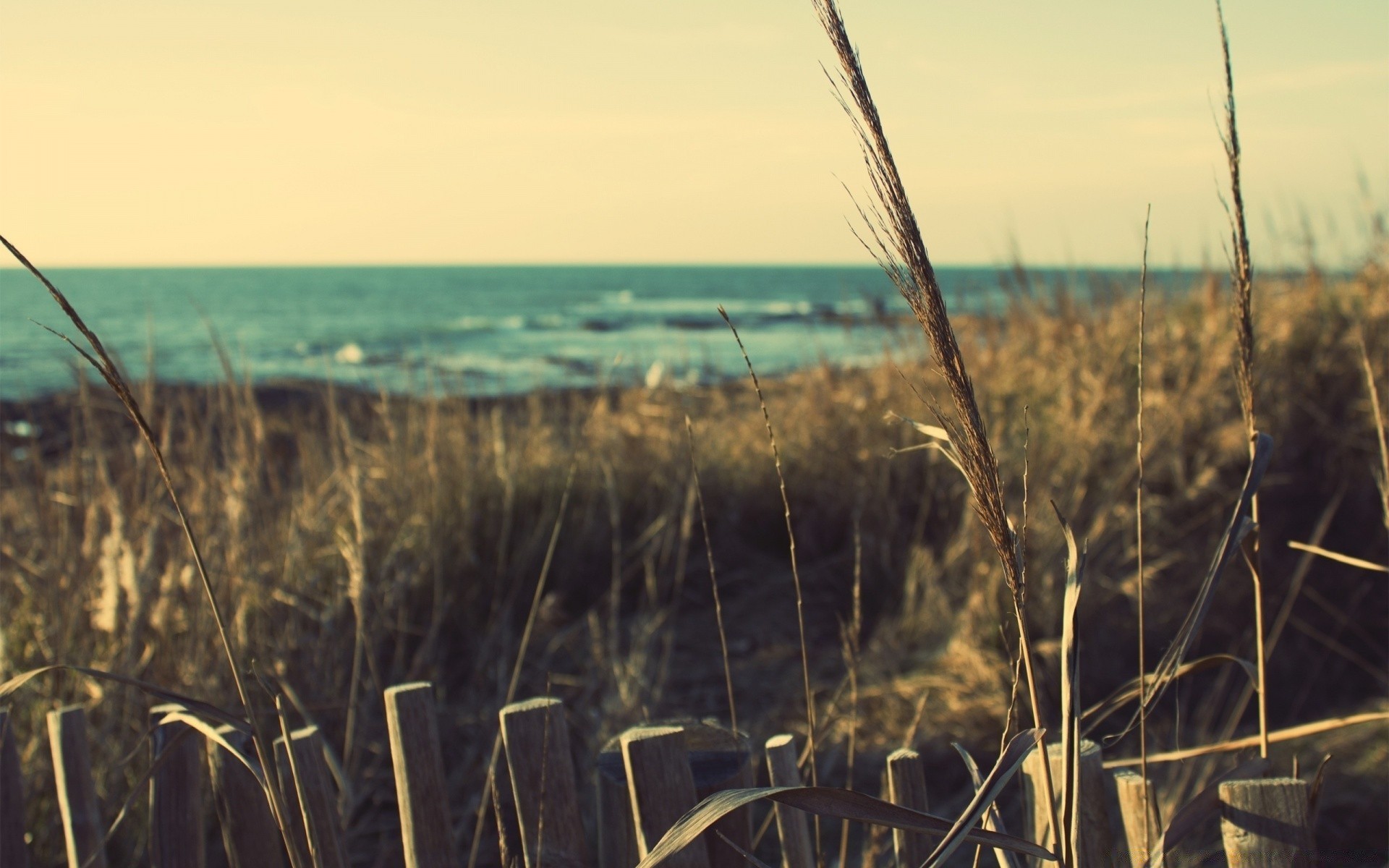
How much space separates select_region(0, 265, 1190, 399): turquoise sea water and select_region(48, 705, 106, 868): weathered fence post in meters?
0.58

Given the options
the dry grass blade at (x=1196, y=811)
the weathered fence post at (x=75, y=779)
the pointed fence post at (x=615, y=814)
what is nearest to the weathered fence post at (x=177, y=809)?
the weathered fence post at (x=75, y=779)

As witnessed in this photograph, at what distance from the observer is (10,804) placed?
1.34 m

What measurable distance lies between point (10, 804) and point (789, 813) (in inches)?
41.8

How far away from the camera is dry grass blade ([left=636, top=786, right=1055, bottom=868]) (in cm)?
72

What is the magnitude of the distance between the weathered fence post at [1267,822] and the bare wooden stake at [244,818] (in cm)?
108

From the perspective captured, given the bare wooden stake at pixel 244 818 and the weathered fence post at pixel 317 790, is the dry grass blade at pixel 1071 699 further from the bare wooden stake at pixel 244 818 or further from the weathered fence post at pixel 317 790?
the bare wooden stake at pixel 244 818

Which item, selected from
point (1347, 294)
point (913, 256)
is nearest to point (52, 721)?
point (913, 256)

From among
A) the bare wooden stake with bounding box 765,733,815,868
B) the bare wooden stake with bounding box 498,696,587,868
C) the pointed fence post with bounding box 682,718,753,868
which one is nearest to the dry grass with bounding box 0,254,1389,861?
the bare wooden stake with bounding box 498,696,587,868

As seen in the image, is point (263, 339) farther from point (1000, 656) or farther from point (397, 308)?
point (1000, 656)

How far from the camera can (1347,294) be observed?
17.6 ft

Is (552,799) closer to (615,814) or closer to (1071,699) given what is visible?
(615,814)

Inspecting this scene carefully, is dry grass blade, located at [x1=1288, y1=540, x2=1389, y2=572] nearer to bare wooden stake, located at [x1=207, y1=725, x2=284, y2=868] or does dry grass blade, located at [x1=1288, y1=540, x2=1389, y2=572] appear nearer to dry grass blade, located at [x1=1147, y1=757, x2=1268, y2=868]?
dry grass blade, located at [x1=1147, y1=757, x2=1268, y2=868]

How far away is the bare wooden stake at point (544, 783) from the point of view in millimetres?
1133

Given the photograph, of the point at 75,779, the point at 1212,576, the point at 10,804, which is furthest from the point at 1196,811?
the point at 10,804
